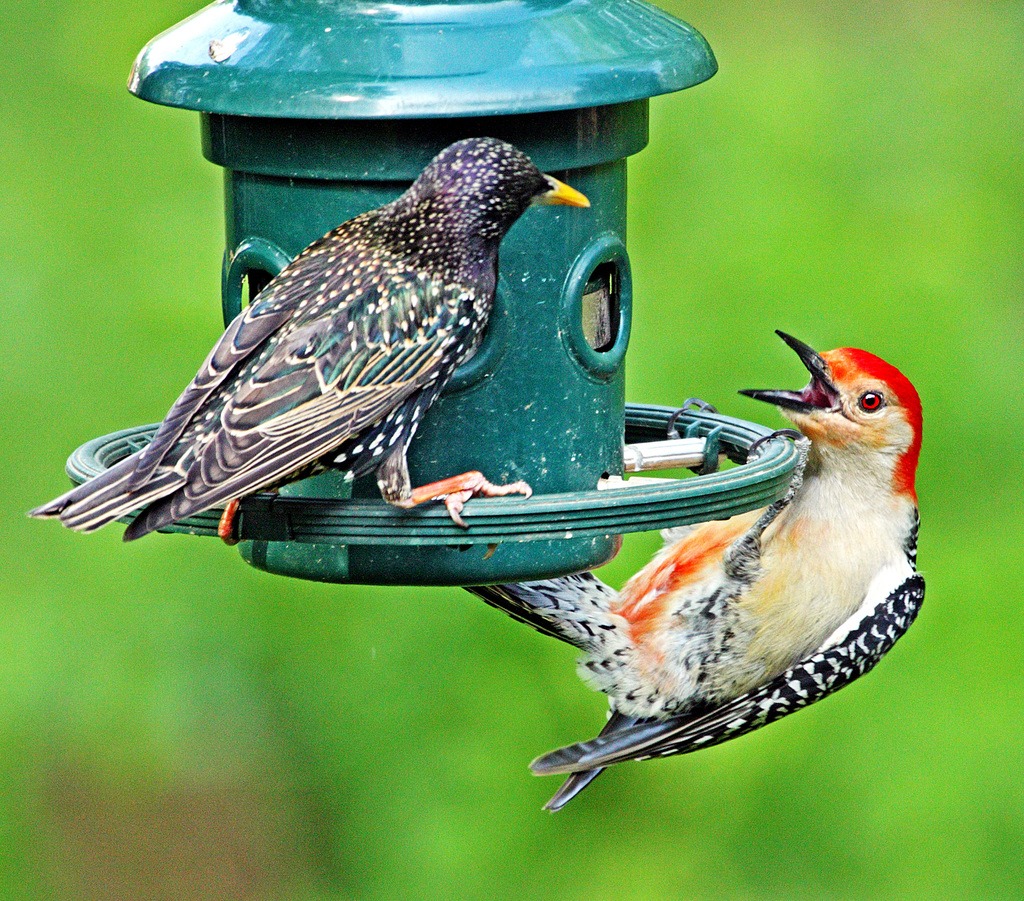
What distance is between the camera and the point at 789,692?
20.4 feet

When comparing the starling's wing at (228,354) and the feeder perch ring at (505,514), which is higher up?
the starling's wing at (228,354)

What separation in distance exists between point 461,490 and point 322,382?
0.41 m

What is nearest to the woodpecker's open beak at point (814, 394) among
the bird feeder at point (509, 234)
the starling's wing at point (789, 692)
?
the starling's wing at point (789, 692)

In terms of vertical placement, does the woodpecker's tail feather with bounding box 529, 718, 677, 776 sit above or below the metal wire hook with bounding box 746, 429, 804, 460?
below

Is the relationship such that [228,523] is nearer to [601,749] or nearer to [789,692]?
[601,749]

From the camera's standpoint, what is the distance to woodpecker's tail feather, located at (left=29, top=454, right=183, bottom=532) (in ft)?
14.5

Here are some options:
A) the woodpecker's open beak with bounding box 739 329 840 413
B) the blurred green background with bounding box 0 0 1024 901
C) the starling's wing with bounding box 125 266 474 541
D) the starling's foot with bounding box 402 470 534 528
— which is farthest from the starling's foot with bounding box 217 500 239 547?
the blurred green background with bounding box 0 0 1024 901

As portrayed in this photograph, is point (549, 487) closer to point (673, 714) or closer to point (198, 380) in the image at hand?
→ point (198, 380)

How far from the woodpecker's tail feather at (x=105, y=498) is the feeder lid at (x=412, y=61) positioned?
825 mm

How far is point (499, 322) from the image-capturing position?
16.9 feet

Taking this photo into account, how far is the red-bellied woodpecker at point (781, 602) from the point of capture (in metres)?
6.28

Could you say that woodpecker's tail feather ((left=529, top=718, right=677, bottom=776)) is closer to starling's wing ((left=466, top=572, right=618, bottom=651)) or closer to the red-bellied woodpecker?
the red-bellied woodpecker

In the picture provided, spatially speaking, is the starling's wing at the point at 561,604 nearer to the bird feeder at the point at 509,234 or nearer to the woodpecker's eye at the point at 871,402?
the bird feeder at the point at 509,234

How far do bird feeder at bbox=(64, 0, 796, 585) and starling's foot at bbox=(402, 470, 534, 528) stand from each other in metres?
0.06
